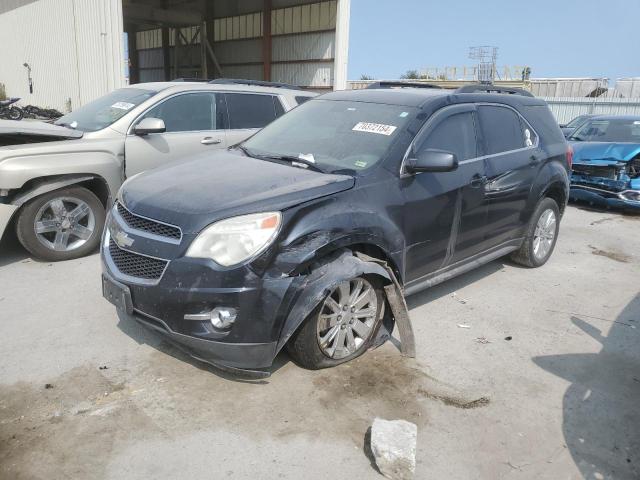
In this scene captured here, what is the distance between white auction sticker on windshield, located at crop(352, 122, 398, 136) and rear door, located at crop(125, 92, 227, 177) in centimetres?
226

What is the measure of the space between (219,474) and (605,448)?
2084 mm

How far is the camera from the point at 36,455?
2.63m

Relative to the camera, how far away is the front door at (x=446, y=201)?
151 inches

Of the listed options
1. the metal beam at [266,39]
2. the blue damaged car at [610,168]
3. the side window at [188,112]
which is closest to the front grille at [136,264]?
the side window at [188,112]

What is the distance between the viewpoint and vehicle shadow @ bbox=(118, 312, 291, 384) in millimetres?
3336

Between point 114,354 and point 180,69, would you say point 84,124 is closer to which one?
point 114,354

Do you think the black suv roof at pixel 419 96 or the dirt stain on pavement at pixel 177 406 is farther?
the black suv roof at pixel 419 96

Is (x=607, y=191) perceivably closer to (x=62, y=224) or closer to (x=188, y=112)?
(x=188, y=112)

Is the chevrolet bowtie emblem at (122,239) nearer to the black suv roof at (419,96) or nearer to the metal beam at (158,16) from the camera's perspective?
the black suv roof at (419,96)

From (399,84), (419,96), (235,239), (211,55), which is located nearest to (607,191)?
(399,84)

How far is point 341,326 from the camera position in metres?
3.46

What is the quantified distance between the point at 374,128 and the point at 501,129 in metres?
1.53

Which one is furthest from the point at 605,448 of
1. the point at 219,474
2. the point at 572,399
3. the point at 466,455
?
the point at 219,474

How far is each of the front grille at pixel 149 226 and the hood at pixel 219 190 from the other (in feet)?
0.13
